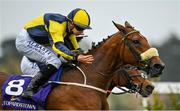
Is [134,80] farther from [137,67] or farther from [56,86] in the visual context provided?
[56,86]

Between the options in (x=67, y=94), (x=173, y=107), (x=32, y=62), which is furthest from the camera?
(x=173, y=107)

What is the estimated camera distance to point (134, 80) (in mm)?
10031

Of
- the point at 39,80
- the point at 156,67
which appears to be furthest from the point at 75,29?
the point at 156,67

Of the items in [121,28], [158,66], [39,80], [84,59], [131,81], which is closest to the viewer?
[158,66]

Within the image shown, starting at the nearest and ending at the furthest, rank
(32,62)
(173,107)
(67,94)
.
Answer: (67,94)
(32,62)
(173,107)

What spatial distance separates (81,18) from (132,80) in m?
1.16

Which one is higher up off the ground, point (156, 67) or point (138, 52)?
point (138, 52)

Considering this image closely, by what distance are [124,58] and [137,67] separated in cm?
23

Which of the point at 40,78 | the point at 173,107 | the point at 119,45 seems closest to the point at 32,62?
the point at 40,78

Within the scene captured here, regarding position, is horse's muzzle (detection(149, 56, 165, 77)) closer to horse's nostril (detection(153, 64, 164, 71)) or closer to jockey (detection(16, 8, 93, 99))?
horse's nostril (detection(153, 64, 164, 71))

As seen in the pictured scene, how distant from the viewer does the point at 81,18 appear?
9656mm

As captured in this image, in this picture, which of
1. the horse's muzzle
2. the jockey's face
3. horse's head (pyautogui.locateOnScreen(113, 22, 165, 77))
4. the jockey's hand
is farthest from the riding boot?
the horse's muzzle

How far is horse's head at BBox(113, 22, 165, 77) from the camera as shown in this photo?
31.0 ft

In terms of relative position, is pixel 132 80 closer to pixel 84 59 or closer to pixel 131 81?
pixel 131 81
